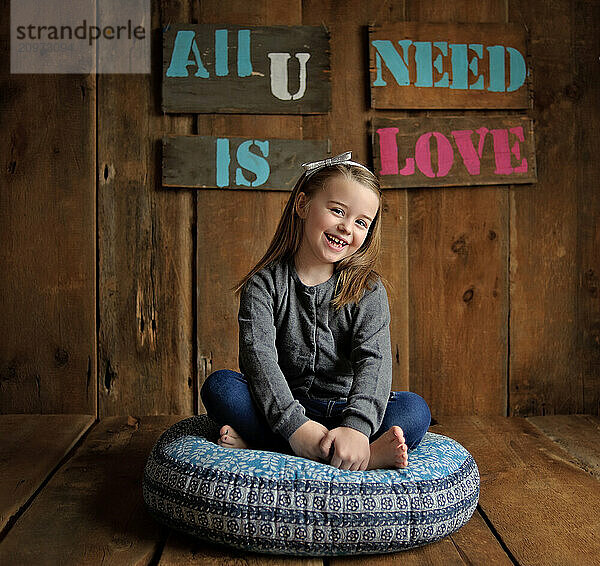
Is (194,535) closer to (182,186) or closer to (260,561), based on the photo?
(260,561)

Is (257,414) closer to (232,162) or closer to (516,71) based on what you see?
(232,162)

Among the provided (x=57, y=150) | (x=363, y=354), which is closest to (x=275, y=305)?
(x=363, y=354)

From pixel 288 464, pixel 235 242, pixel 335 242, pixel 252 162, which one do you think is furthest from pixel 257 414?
pixel 252 162

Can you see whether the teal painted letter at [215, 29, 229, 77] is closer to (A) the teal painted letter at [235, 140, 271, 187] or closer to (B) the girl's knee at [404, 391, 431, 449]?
(A) the teal painted letter at [235, 140, 271, 187]

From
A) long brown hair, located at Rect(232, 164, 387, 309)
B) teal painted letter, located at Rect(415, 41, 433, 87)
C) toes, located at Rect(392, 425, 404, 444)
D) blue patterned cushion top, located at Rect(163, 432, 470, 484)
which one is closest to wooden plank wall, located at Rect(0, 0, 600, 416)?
teal painted letter, located at Rect(415, 41, 433, 87)

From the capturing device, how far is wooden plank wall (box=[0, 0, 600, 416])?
2516 millimetres

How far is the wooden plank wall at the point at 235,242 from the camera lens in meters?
2.52

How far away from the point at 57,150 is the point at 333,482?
164 cm

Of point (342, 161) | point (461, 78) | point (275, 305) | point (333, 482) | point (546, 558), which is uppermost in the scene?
point (461, 78)

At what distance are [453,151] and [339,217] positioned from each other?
3.32 feet

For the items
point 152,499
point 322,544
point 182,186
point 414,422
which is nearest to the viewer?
point 322,544

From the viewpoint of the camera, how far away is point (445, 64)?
254 cm

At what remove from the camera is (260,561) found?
1400 millimetres

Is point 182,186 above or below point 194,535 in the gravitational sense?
above
